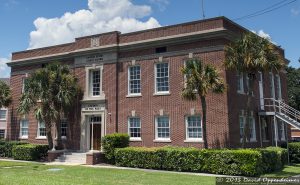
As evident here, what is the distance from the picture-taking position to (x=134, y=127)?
25.1 meters

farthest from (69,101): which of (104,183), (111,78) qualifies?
(104,183)

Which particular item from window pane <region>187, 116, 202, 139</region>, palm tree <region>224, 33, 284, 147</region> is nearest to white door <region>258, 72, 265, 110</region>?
window pane <region>187, 116, 202, 139</region>

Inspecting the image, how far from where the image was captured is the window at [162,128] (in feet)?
77.2

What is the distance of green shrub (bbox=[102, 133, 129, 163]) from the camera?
23.0 m

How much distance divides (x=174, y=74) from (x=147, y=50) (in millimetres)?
3011

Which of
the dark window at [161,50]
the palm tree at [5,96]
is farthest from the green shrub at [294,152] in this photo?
the palm tree at [5,96]

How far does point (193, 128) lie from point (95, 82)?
372 inches

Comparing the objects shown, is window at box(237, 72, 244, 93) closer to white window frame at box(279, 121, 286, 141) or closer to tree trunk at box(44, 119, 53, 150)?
white window frame at box(279, 121, 286, 141)

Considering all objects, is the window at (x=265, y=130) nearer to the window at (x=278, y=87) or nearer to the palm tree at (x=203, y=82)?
the window at (x=278, y=87)

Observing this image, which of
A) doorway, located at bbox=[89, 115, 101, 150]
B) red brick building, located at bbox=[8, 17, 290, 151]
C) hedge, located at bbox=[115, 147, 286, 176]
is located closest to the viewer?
hedge, located at bbox=[115, 147, 286, 176]

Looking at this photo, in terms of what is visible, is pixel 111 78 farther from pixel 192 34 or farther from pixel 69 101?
pixel 192 34

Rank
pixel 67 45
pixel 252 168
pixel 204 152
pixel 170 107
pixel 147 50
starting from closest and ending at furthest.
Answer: pixel 252 168
pixel 204 152
pixel 170 107
pixel 147 50
pixel 67 45

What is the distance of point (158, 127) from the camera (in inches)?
942

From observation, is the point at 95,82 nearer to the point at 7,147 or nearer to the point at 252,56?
the point at 7,147
